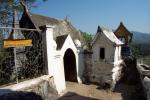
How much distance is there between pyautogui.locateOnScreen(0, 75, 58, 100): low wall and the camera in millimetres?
8973

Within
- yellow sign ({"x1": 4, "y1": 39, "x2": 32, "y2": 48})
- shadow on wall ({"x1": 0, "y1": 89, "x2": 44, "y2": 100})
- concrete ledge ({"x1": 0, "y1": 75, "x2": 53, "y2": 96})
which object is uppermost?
yellow sign ({"x1": 4, "y1": 39, "x2": 32, "y2": 48})

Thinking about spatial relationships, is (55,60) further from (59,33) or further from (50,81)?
(59,33)

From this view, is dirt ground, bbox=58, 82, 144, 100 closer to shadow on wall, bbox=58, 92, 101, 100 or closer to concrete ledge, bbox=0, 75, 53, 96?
shadow on wall, bbox=58, 92, 101, 100

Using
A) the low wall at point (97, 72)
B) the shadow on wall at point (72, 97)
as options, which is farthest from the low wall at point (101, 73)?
the shadow on wall at point (72, 97)

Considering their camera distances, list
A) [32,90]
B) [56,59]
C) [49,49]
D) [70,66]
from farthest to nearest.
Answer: [70,66]
[56,59]
[49,49]
[32,90]

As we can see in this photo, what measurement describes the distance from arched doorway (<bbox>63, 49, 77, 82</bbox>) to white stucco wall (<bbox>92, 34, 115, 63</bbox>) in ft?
6.09

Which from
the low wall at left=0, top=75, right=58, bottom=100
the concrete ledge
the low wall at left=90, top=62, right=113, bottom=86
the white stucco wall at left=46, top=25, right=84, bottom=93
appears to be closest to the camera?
the low wall at left=0, top=75, right=58, bottom=100

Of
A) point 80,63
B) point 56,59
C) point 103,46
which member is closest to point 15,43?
point 56,59

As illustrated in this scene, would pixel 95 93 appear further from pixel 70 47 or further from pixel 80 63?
pixel 70 47

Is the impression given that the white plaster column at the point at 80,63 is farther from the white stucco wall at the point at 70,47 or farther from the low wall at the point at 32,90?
the low wall at the point at 32,90

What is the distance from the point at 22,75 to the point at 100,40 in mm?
7252

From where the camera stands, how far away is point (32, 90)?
10352 mm

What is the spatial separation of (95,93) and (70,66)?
3625 millimetres

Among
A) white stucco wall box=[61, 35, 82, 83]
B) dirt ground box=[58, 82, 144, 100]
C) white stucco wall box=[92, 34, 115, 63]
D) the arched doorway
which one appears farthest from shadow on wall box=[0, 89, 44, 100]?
white stucco wall box=[92, 34, 115, 63]
